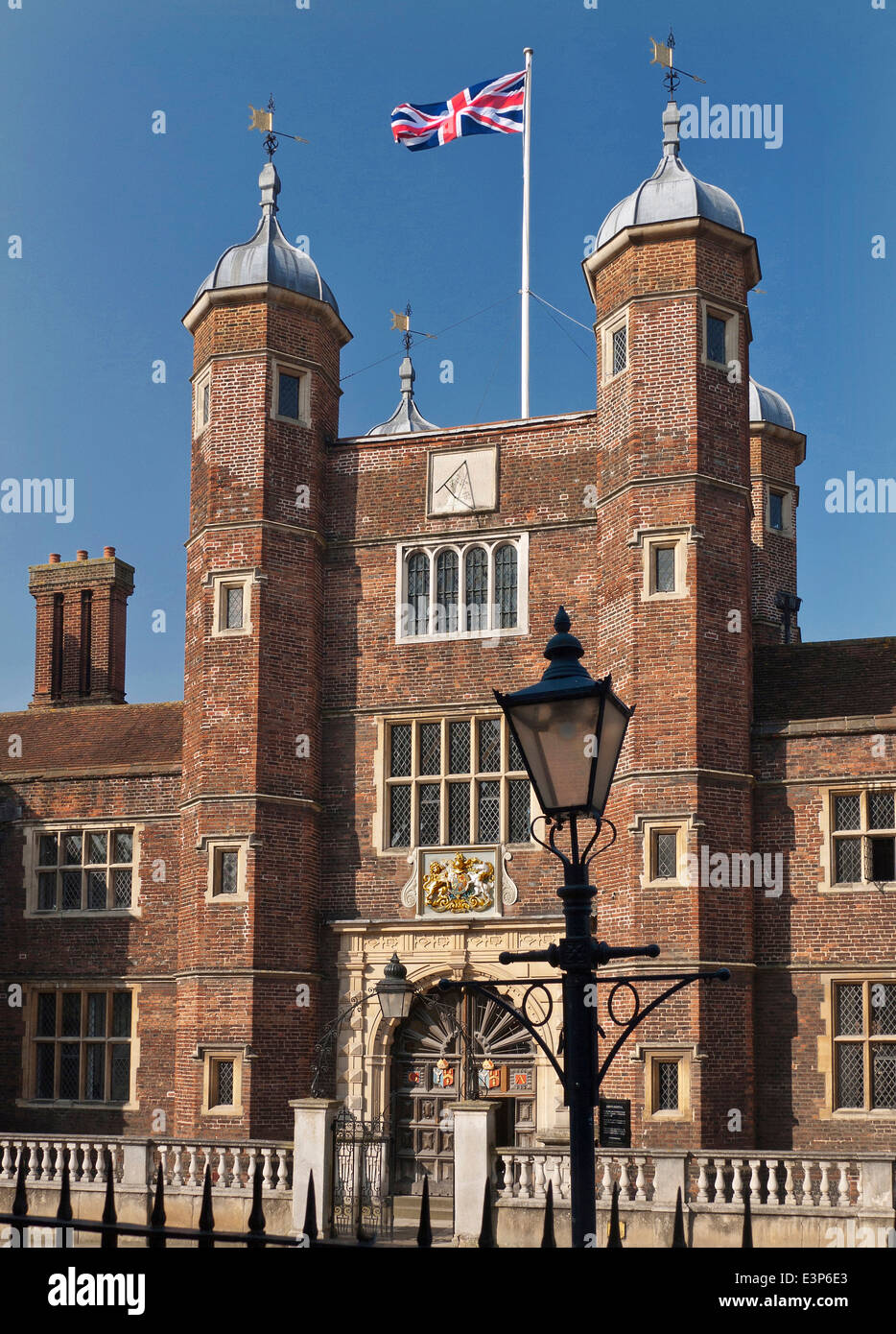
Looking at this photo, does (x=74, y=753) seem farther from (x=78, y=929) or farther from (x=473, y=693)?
(x=473, y=693)

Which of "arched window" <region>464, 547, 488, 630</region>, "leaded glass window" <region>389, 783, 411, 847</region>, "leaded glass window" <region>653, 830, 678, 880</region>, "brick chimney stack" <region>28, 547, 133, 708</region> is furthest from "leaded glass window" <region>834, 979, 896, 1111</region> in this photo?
"brick chimney stack" <region>28, 547, 133, 708</region>

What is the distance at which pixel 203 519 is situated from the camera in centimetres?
2203

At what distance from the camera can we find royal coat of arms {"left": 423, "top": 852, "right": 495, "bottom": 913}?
66.8ft

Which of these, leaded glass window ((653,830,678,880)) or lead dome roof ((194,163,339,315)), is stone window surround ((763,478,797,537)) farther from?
leaded glass window ((653,830,678,880))

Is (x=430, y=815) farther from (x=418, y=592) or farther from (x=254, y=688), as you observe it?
(x=418, y=592)

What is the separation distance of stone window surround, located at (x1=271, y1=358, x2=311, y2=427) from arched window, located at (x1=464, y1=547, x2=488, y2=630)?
116 inches

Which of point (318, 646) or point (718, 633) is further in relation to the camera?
point (318, 646)

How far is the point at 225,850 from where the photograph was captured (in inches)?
824

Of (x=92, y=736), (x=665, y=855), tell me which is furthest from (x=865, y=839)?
(x=92, y=736)

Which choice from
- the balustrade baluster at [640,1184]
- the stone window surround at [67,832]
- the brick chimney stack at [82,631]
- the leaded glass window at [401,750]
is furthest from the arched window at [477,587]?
the brick chimney stack at [82,631]

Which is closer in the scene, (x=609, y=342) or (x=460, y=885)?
(x=460, y=885)

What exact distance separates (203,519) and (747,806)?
817cm

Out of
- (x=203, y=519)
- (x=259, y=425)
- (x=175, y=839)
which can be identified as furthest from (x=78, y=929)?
(x=259, y=425)

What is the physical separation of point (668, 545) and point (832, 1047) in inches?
245
